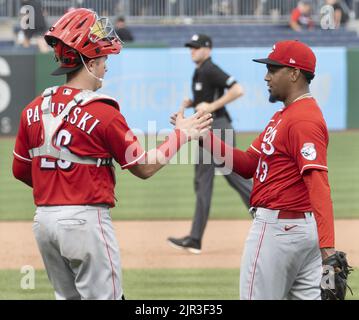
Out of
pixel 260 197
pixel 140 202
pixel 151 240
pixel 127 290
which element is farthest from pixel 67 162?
pixel 140 202

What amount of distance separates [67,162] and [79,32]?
0.64m

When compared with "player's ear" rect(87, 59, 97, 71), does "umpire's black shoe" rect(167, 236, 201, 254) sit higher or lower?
lower

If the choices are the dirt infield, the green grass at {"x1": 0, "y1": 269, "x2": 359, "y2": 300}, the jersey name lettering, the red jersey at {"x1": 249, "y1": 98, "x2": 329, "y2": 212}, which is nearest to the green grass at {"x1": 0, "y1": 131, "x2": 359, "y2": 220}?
the dirt infield

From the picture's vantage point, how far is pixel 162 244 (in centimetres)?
973

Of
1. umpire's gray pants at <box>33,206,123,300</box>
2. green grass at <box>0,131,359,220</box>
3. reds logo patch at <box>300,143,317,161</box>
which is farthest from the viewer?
green grass at <box>0,131,359,220</box>

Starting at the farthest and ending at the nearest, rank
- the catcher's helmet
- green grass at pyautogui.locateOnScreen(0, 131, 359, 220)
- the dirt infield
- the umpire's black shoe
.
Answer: green grass at pyautogui.locateOnScreen(0, 131, 359, 220), the umpire's black shoe, the dirt infield, the catcher's helmet

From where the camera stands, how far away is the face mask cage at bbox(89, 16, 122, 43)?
454 centimetres

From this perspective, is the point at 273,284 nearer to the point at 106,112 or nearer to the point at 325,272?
the point at 325,272

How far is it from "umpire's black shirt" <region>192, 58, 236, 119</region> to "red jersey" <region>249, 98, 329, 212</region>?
14.8 feet

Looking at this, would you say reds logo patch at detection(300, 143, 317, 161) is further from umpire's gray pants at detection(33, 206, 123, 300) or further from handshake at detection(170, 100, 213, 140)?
umpire's gray pants at detection(33, 206, 123, 300)

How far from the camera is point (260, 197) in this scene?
4945 millimetres

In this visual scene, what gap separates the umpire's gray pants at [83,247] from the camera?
14.3ft

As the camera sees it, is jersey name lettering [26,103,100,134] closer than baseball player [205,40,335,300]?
Yes

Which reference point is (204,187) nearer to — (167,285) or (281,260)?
(167,285)
